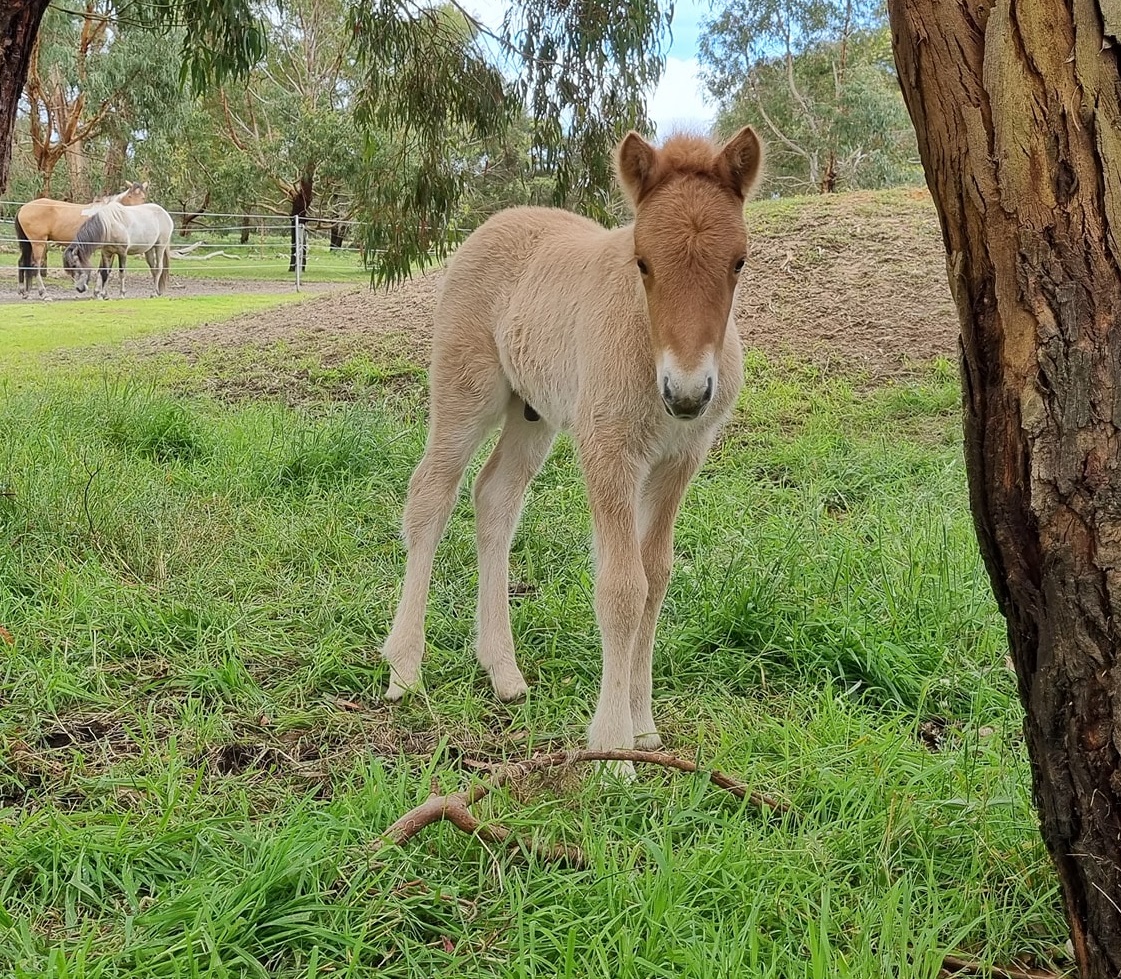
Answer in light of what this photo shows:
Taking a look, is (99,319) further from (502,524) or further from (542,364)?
(542,364)

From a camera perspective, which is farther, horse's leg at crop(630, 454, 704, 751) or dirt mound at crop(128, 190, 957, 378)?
dirt mound at crop(128, 190, 957, 378)

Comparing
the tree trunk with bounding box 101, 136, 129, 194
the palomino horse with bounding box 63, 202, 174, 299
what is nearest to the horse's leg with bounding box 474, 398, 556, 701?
the palomino horse with bounding box 63, 202, 174, 299

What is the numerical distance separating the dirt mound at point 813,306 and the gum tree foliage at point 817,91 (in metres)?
15.5

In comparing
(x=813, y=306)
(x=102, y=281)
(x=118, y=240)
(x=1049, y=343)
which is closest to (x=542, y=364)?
(x=1049, y=343)

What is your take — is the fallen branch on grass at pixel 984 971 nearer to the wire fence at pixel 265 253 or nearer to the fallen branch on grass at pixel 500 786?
the fallen branch on grass at pixel 500 786

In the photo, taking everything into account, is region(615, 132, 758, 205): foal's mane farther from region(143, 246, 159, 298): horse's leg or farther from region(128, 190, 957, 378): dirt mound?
region(143, 246, 159, 298): horse's leg

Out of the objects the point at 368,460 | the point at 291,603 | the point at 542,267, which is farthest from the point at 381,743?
the point at 368,460

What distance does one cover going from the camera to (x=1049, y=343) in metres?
1.58

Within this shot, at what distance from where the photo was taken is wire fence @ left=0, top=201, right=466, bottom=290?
19547mm

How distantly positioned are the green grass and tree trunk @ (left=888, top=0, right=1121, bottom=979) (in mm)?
9349

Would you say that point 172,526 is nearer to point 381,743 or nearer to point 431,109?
point 381,743

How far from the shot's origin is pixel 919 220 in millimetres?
10570

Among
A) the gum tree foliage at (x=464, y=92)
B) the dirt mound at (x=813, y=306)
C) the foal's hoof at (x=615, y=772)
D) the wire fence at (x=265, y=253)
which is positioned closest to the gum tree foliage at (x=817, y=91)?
the wire fence at (x=265, y=253)

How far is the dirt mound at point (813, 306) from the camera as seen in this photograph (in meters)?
8.36
